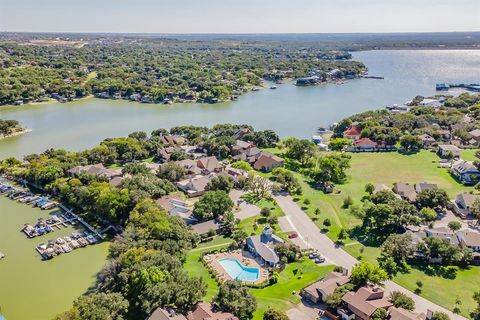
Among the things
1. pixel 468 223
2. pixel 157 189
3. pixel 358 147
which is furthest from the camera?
pixel 358 147

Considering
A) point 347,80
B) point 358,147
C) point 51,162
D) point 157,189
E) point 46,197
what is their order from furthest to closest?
point 347,80, point 358,147, point 51,162, point 46,197, point 157,189

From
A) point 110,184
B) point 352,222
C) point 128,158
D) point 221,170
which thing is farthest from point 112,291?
point 128,158

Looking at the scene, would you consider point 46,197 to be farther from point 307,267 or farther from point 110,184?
point 307,267


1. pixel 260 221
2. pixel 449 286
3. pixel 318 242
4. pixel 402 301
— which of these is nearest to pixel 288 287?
pixel 318 242

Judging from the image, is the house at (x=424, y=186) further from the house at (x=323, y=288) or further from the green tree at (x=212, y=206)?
the green tree at (x=212, y=206)

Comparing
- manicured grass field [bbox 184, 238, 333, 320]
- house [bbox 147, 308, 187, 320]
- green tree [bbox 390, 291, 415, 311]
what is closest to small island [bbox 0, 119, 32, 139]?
manicured grass field [bbox 184, 238, 333, 320]

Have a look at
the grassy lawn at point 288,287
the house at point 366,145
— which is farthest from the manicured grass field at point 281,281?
the house at point 366,145

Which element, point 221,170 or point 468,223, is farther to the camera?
point 221,170
